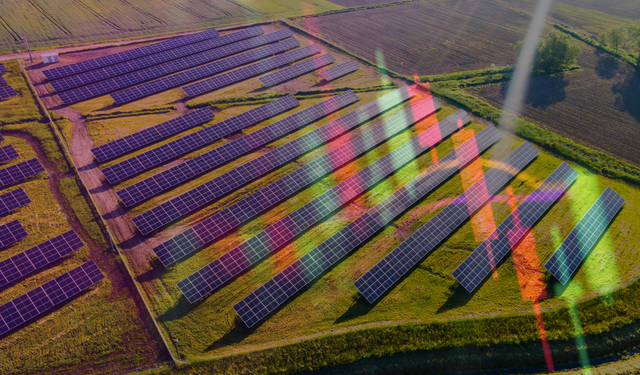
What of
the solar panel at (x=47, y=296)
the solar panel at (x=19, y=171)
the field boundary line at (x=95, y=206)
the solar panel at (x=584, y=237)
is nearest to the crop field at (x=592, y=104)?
the solar panel at (x=584, y=237)

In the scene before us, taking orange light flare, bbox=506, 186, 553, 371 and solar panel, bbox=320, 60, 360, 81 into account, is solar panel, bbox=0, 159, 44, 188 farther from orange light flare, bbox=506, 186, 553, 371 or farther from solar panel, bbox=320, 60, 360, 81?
orange light flare, bbox=506, 186, 553, 371

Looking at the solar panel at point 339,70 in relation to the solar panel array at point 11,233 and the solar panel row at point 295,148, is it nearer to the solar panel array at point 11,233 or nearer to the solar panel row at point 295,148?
the solar panel row at point 295,148

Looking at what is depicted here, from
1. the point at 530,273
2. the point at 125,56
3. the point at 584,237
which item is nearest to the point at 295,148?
the point at 530,273

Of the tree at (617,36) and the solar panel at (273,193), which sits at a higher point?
the tree at (617,36)

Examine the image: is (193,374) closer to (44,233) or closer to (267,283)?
(267,283)

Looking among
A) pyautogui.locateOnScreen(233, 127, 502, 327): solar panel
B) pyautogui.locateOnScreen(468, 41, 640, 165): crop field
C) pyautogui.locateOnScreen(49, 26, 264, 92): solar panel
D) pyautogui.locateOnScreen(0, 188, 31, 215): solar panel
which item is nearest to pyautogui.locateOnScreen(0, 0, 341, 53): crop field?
pyautogui.locateOnScreen(49, 26, 264, 92): solar panel

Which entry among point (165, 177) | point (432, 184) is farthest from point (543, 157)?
point (165, 177)
